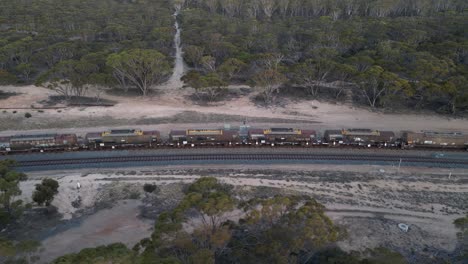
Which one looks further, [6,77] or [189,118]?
[6,77]

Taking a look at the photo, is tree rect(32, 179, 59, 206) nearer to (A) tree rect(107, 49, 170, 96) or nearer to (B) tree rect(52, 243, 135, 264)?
(B) tree rect(52, 243, 135, 264)

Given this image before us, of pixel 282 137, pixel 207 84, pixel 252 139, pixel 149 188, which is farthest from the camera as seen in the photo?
pixel 207 84

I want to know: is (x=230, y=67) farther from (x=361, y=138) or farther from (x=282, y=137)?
(x=361, y=138)

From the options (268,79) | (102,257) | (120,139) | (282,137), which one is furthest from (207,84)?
(102,257)

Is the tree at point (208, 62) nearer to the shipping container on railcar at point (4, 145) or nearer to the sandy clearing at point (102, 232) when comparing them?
the shipping container on railcar at point (4, 145)

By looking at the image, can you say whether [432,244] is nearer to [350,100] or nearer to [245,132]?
[245,132]

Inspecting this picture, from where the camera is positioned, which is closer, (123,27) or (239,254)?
(239,254)

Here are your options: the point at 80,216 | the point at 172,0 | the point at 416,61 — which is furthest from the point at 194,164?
the point at 172,0

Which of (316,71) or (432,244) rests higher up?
(316,71)
